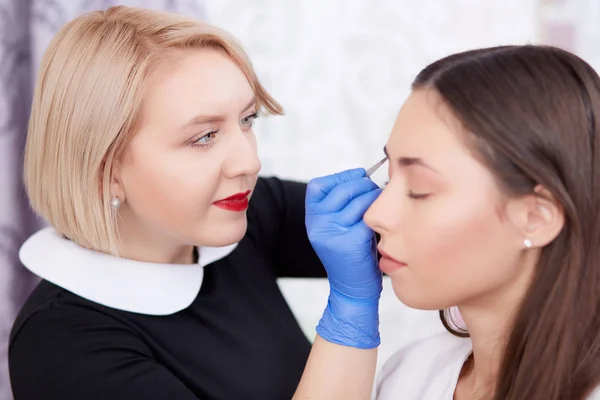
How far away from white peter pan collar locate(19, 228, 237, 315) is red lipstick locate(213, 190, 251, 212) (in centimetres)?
16

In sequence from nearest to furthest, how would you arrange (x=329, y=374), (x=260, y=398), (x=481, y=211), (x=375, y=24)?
(x=481, y=211)
(x=329, y=374)
(x=260, y=398)
(x=375, y=24)

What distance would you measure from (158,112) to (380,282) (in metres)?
0.44

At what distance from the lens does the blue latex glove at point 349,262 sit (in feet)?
3.31

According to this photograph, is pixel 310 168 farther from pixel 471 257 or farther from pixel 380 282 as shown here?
pixel 471 257

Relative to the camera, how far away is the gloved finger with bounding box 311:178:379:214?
1035 millimetres

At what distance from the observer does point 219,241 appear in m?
1.12

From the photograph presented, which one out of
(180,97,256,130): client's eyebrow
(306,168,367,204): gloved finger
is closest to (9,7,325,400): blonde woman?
(180,97,256,130): client's eyebrow

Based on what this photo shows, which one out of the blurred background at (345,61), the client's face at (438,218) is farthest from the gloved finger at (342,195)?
the blurred background at (345,61)

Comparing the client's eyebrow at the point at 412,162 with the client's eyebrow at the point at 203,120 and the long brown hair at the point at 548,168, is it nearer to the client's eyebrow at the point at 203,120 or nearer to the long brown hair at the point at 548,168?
the long brown hair at the point at 548,168

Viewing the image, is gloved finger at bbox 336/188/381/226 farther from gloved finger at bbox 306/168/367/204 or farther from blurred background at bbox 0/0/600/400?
blurred background at bbox 0/0/600/400

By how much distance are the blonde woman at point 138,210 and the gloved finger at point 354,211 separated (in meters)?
0.19

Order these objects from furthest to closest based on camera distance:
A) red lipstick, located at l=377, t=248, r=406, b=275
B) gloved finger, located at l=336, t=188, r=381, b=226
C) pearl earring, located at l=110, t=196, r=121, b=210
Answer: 1. pearl earring, located at l=110, t=196, r=121, b=210
2. gloved finger, located at l=336, t=188, r=381, b=226
3. red lipstick, located at l=377, t=248, r=406, b=275

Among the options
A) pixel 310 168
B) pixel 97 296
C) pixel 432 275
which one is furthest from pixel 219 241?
pixel 310 168

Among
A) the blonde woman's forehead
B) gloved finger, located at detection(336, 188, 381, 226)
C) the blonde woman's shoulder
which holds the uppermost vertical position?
the blonde woman's forehead
